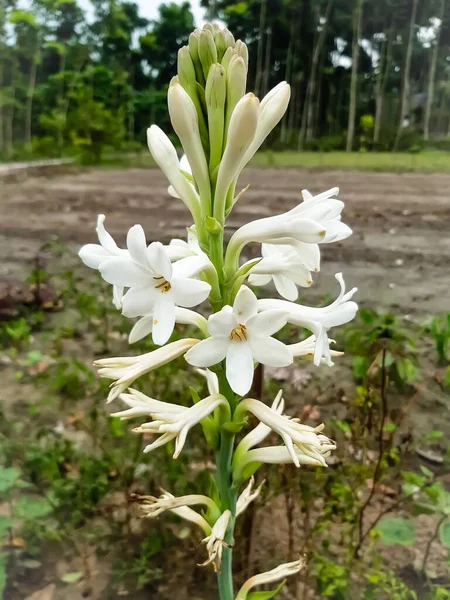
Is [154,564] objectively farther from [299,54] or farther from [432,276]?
[299,54]

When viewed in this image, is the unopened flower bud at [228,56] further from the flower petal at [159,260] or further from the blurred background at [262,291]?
the blurred background at [262,291]

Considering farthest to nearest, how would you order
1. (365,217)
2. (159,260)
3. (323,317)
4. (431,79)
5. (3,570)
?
(365,217), (431,79), (3,570), (323,317), (159,260)

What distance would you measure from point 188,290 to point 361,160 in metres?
1.19

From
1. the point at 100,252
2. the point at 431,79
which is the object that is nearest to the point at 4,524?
the point at 100,252

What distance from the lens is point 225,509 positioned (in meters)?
0.70

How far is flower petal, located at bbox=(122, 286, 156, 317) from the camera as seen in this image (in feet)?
1.81

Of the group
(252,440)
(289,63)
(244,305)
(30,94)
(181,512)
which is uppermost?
(289,63)

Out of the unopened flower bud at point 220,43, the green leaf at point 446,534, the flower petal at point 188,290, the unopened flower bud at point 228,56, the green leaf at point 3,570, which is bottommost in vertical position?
the green leaf at point 3,570

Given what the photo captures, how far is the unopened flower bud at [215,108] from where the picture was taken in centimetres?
59

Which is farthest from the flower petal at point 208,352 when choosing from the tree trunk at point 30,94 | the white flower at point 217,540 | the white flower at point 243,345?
the tree trunk at point 30,94

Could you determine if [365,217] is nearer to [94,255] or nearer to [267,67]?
[267,67]

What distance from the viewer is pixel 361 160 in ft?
5.12

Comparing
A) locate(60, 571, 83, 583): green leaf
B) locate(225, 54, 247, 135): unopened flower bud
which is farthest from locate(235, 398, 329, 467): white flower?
locate(60, 571, 83, 583): green leaf

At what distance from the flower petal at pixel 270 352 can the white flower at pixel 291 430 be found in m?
0.10
